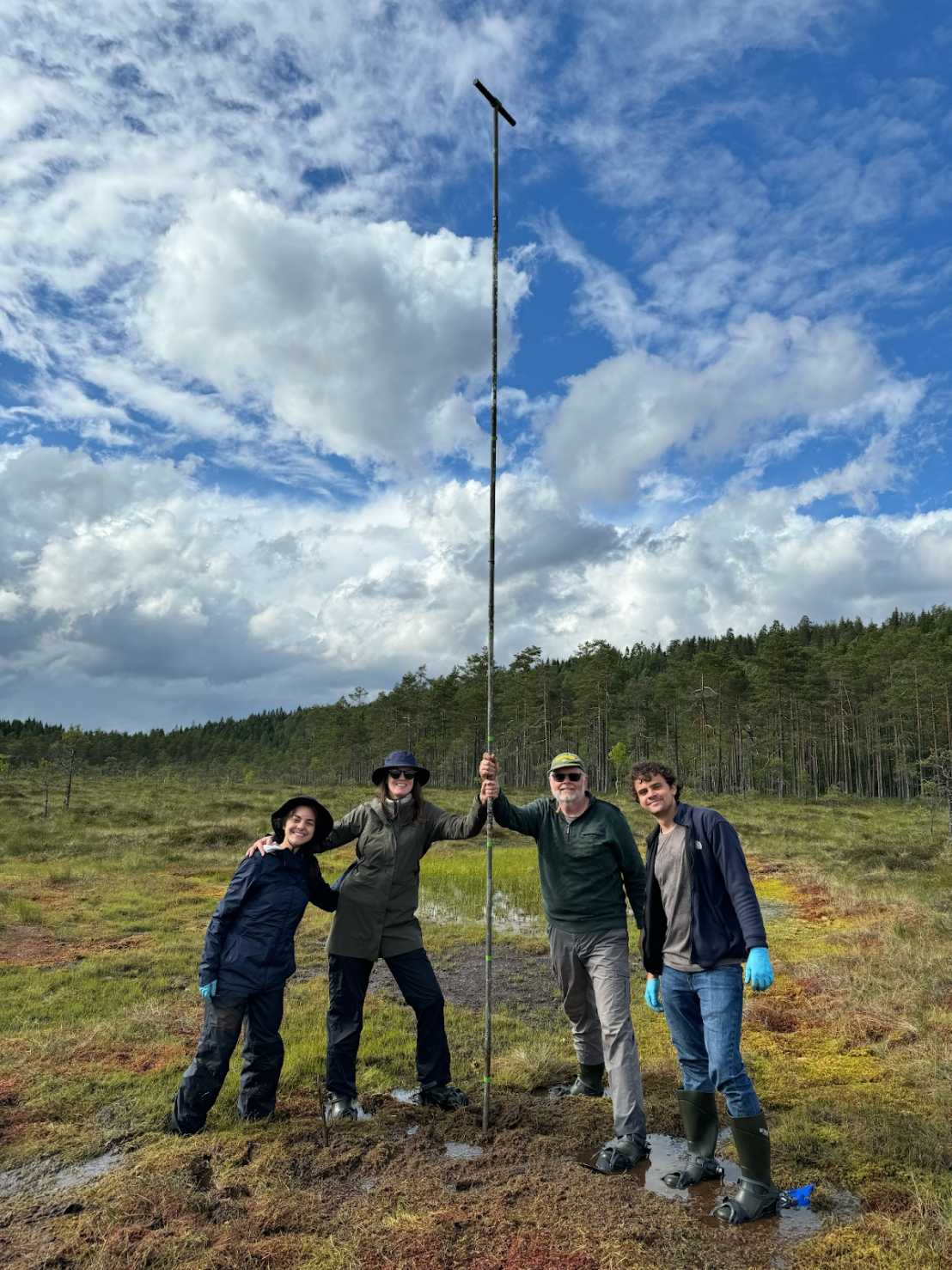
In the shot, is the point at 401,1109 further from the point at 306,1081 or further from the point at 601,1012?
the point at 601,1012

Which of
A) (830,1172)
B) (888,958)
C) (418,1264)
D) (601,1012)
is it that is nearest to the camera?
(418,1264)

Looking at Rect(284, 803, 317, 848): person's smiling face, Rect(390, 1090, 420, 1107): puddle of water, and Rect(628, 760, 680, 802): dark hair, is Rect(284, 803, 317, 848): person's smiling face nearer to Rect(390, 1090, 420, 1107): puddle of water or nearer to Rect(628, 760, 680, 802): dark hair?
Rect(390, 1090, 420, 1107): puddle of water

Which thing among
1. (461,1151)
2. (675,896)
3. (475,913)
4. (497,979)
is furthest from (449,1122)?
(475,913)

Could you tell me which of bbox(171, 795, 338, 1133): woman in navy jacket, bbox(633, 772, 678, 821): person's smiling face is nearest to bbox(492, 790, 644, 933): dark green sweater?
bbox(633, 772, 678, 821): person's smiling face

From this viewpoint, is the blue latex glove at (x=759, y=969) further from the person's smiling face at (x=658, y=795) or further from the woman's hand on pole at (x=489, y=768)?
the woman's hand on pole at (x=489, y=768)

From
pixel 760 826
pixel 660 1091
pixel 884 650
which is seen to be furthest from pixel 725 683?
pixel 660 1091

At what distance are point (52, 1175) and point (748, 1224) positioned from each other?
422 cm

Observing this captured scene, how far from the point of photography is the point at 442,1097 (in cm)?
543

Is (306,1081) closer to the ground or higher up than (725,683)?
closer to the ground

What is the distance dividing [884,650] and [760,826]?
3916 cm

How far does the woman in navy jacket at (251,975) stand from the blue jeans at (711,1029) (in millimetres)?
2643

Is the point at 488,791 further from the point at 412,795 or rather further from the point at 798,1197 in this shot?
the point at 798,1197

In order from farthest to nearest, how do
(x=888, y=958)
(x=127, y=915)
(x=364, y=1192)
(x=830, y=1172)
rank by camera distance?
(x=127, y=915) < (x=888, y=958) < (x=830, y=1172) < (x=364, y=1192)

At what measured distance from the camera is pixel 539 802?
561 cm
